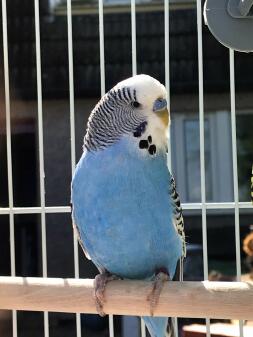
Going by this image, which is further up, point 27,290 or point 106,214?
point 106,214

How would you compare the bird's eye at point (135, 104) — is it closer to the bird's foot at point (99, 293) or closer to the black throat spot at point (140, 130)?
the black throat spot at point (140, 130)

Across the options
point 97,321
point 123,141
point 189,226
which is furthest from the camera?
point 189,226

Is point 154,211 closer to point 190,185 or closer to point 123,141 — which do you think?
point 123,141

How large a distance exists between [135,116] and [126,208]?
0.55ft

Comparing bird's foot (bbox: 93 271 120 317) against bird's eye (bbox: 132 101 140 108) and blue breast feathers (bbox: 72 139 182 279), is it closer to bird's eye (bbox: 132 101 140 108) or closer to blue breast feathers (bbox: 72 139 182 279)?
blue breast feathers (bbox: 72 139 182 279)

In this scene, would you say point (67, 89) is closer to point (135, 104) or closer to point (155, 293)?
point (135, 104)

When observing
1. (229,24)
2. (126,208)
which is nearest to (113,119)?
(126,208)

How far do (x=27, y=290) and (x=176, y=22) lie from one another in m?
2.13

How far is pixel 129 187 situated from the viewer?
1.23 meters

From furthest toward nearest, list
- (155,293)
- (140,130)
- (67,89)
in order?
1. (67,89)
2. (140,130)
3. (155,293)

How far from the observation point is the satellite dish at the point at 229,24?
1.14 metres

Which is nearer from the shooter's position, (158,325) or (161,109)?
(161,109)

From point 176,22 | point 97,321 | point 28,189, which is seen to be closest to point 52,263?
point 28,189

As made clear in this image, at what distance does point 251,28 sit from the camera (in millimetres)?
1142
